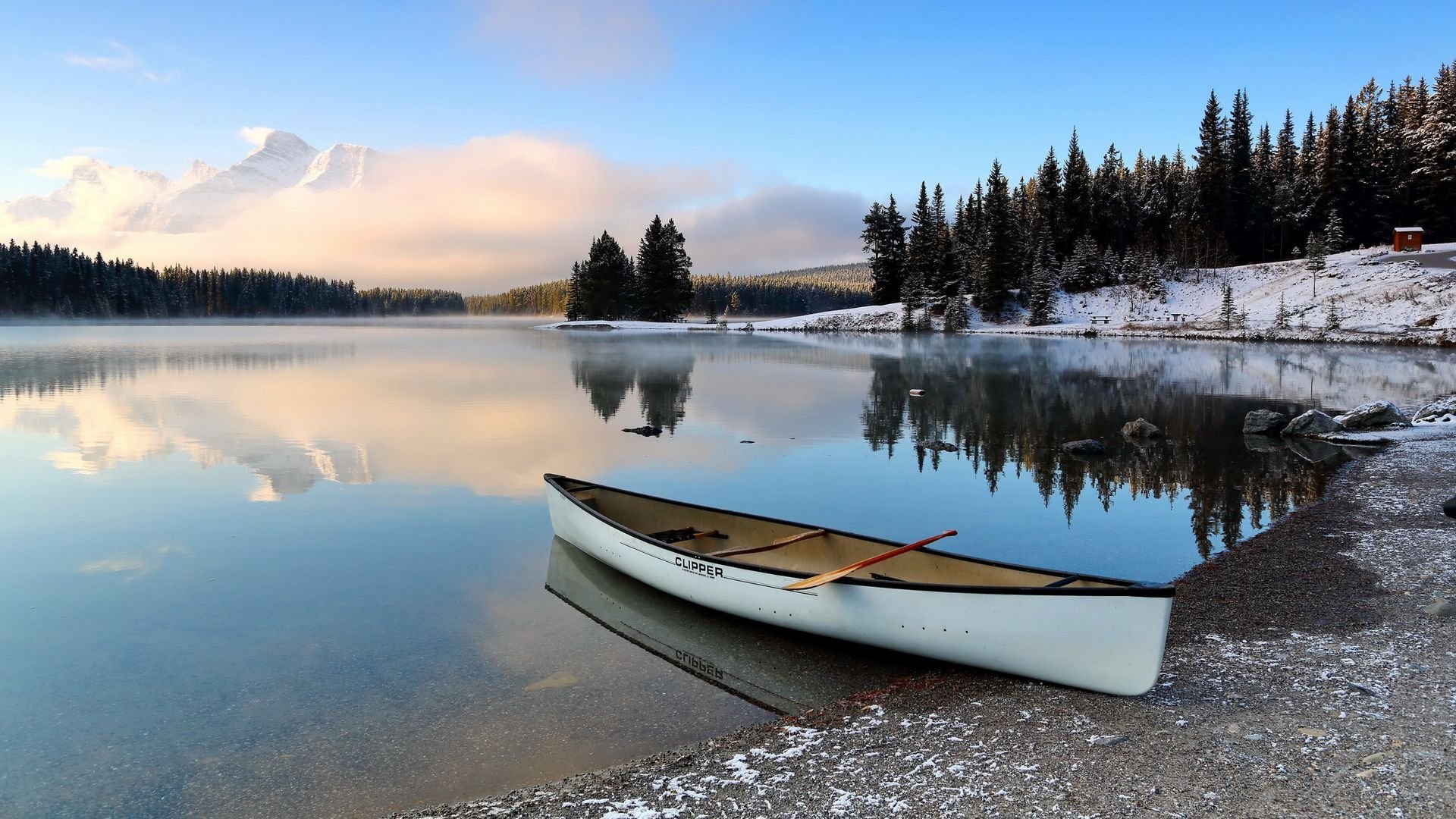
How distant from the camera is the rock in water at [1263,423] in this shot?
2503cm

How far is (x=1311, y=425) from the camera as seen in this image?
24.3 m

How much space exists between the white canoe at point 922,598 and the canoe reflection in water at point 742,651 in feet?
0.89

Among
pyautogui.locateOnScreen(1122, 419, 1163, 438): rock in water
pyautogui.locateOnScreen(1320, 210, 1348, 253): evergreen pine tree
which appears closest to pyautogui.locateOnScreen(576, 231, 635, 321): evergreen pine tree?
pyautogui.locateOnScreen(1320, 210, 1348, 253): evergreen pine tree

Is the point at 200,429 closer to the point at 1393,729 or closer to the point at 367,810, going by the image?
the point at 367,810

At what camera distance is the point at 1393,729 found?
6.70 m

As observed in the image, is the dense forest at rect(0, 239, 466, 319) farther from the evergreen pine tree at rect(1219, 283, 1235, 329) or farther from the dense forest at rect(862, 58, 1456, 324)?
the evergreen pine tree at rect(1219, 283, 1235, 329)

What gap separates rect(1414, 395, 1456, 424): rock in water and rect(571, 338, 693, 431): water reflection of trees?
22.7m

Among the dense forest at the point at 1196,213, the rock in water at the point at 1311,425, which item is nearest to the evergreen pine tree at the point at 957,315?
the dense forest at the point at 1196,213

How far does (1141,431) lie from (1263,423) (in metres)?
4.00

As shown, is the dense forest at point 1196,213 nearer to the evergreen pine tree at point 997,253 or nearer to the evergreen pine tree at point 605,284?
the evergreen pine tree at point 997,253

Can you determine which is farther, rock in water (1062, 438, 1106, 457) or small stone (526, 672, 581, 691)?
rock in water (1062, 438, 1106, 457)

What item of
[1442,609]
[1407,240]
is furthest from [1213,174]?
[1442,609]

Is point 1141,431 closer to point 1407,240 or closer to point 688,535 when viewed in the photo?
point 688,535

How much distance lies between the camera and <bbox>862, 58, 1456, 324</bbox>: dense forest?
3622 inches
